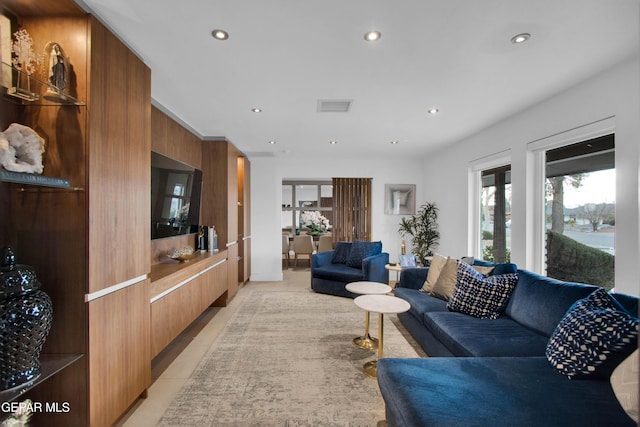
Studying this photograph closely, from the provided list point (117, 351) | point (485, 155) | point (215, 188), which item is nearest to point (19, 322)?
point (117, 351)

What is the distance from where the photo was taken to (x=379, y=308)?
2348mm

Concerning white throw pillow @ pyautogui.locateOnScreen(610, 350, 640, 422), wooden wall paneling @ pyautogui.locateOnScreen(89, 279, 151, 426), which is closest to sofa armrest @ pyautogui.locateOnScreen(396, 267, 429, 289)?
white throw pillow @ pyautogui.locateOnScreen(610, 350, 640, 422)

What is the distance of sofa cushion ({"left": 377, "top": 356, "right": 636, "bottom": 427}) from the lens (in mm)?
1212

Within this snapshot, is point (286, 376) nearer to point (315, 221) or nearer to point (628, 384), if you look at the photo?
point (628, 384)

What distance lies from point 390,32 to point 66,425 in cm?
299

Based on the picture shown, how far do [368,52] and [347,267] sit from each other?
3.59 m

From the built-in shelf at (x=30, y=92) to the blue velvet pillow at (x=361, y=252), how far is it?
4.17 metres

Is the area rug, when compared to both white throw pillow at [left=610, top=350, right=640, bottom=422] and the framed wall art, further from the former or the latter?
the framed wall art

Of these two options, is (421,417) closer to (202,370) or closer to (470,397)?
(470,397)

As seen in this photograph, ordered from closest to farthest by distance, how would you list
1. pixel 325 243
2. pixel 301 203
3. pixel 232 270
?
1. pixel 232 270
2. pixel 325 243
3. pixel 301 203

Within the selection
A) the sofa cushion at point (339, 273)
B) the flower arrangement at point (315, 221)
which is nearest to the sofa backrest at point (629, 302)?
the sofa cushion at point (339, 273)

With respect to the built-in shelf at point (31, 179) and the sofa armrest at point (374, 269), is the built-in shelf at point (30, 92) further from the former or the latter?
the sofa armrest at point (374, 269)

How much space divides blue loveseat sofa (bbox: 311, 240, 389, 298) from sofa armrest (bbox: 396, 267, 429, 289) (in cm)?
86

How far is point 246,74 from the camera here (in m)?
2.33
